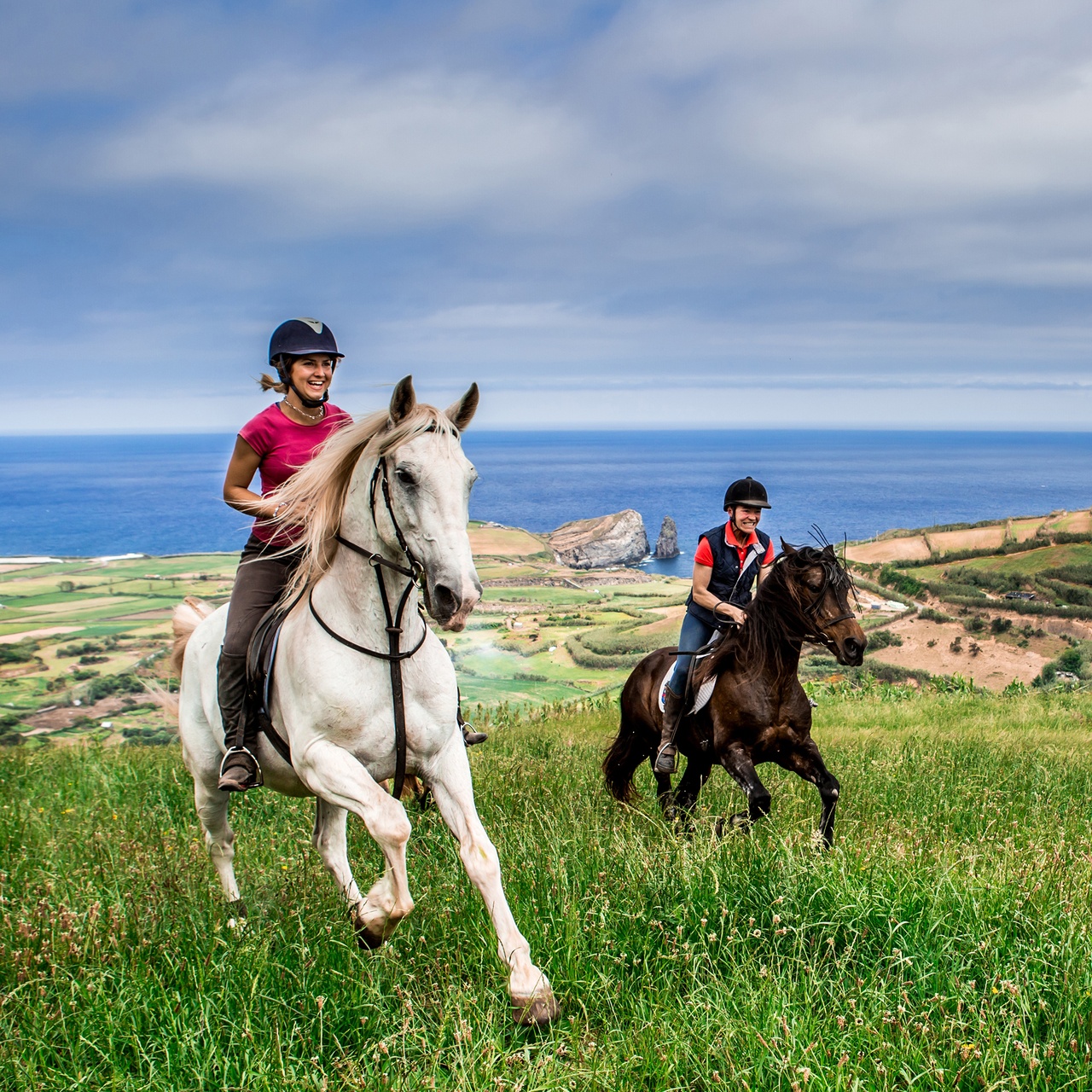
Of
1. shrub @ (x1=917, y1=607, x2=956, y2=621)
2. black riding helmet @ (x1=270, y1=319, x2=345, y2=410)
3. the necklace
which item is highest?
black riding helmet @ (x1=270, y1=319, x2=345, y2=410)

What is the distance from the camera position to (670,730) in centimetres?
680

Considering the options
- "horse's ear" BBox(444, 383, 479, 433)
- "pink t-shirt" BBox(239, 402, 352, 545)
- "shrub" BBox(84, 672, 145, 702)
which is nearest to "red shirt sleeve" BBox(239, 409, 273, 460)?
"pink t-shirt" BBox(239, 402, 352, 545)

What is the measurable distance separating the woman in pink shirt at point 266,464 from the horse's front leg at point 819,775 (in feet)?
12.8

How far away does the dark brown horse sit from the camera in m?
5.96

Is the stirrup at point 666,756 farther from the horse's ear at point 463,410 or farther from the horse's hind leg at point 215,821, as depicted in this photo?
the horse's ear at point 463,410

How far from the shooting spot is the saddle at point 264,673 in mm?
4590

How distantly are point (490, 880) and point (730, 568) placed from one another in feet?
12.5

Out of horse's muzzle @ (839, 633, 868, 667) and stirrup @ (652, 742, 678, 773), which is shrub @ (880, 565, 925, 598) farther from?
horse's muzzle @ (839, 633, 868, 667)

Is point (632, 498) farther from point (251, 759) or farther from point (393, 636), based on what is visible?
point (393, 636)

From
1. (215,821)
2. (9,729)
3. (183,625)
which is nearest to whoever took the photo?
(215,821)

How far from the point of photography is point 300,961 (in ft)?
12.1

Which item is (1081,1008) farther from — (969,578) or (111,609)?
(111,609)

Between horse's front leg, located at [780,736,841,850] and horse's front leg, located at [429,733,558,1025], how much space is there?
2.98 metres

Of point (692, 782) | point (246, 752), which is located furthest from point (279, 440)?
point (692, 782)
